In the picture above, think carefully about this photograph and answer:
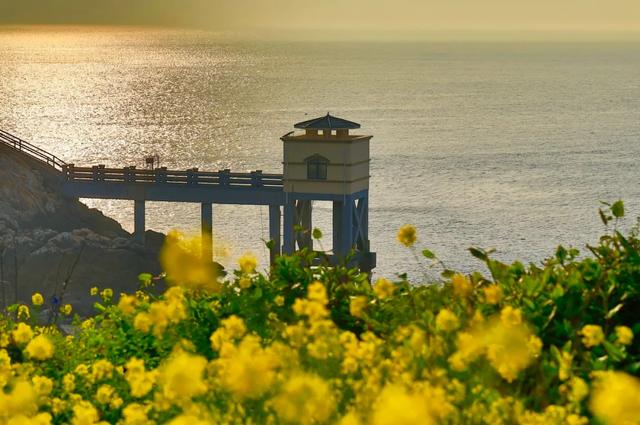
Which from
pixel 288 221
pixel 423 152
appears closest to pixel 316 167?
pixel 288 221

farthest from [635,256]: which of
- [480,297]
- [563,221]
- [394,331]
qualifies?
[563,221]

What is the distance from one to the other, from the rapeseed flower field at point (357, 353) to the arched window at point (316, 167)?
3390 centimetres

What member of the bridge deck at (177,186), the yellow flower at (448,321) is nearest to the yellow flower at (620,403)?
the yellow flower at (448,321)

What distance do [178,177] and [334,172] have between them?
34.3ft

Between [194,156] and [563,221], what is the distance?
4669 centimetres

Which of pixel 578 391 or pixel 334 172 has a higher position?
pixel 578 391

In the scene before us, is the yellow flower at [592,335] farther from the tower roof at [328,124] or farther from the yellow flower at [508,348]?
the tower roof at [328,124]

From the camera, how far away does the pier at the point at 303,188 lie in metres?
44.5

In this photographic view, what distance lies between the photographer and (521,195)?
86562 mm

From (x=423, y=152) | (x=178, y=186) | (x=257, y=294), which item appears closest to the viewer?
(x=257, y=294)

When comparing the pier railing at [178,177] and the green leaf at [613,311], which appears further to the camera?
the pier railing at [178,177]

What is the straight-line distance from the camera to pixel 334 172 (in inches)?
1754

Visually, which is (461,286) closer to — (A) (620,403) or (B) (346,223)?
(A) (620,403)

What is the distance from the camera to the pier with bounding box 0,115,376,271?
44.5 meters
